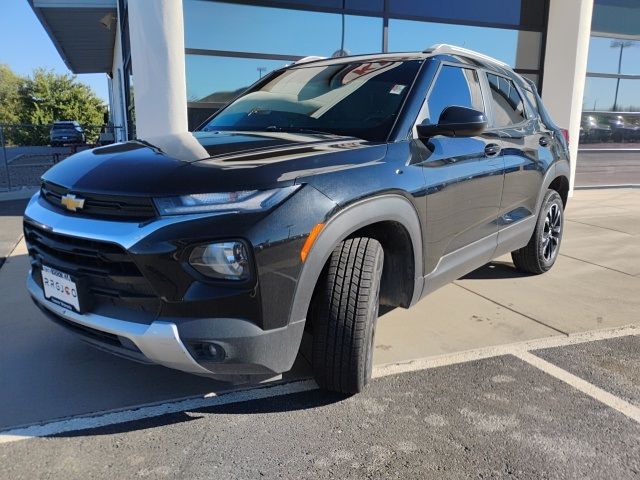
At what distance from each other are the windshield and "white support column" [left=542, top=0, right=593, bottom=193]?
7.58 meters

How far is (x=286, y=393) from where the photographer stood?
310 cm

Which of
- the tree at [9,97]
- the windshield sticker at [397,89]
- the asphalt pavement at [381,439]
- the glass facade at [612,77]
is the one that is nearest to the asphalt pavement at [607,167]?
the glass facade at [612,77]

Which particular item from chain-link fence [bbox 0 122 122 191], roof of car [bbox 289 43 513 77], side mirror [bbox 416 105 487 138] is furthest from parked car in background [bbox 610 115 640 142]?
chain-link fence [bbox 0 122 122 191]

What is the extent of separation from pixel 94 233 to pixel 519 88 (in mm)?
3952

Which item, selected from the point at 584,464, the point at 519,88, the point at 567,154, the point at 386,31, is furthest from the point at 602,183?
the point at 584,464

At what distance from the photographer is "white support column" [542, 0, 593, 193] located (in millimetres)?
10000

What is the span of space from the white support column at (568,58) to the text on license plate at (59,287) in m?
9.55

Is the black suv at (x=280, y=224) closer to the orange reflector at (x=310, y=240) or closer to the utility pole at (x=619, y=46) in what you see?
the orange reflector at (x=310, y=240)

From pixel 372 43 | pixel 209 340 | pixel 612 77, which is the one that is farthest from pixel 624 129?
pixel 209 340

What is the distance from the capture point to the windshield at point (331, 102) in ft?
11.1

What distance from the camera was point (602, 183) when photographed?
490 inches

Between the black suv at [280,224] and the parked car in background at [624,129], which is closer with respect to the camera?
the black suv at [280,224]

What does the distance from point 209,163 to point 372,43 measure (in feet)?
26.0

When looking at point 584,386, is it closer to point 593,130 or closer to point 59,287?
point 59,287
